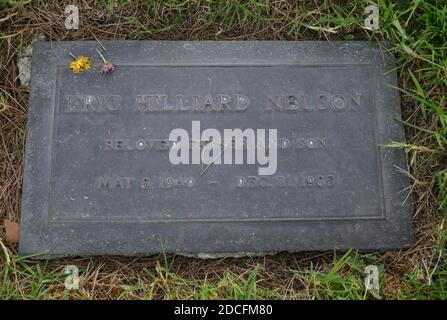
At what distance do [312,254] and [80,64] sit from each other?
1.37 m

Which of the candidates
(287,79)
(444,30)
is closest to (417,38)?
(444,30)

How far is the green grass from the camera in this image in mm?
2055

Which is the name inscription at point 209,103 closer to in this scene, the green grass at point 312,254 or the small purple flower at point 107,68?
the small purple flower at point 107,68

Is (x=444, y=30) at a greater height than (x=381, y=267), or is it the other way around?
(x=444, y=30)

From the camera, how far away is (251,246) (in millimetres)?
2057

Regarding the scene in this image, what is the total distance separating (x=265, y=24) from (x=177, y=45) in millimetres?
452

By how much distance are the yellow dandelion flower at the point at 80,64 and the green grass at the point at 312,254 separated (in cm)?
18

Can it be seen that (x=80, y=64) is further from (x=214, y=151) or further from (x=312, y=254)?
(x=312, y=254)

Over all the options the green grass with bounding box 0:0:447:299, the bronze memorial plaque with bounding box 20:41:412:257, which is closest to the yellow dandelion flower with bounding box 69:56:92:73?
the bronze memorial plaque with bounding box 20:41:412:257

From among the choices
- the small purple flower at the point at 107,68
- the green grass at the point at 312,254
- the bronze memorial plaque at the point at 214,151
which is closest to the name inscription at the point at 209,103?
the bronze memorial plaque at the point at 214,151

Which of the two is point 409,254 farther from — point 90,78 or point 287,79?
point 90,78

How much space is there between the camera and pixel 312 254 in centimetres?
214

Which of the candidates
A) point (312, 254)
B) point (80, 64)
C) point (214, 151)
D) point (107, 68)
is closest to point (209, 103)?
point (214, 151)

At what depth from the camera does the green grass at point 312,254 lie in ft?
6.74
